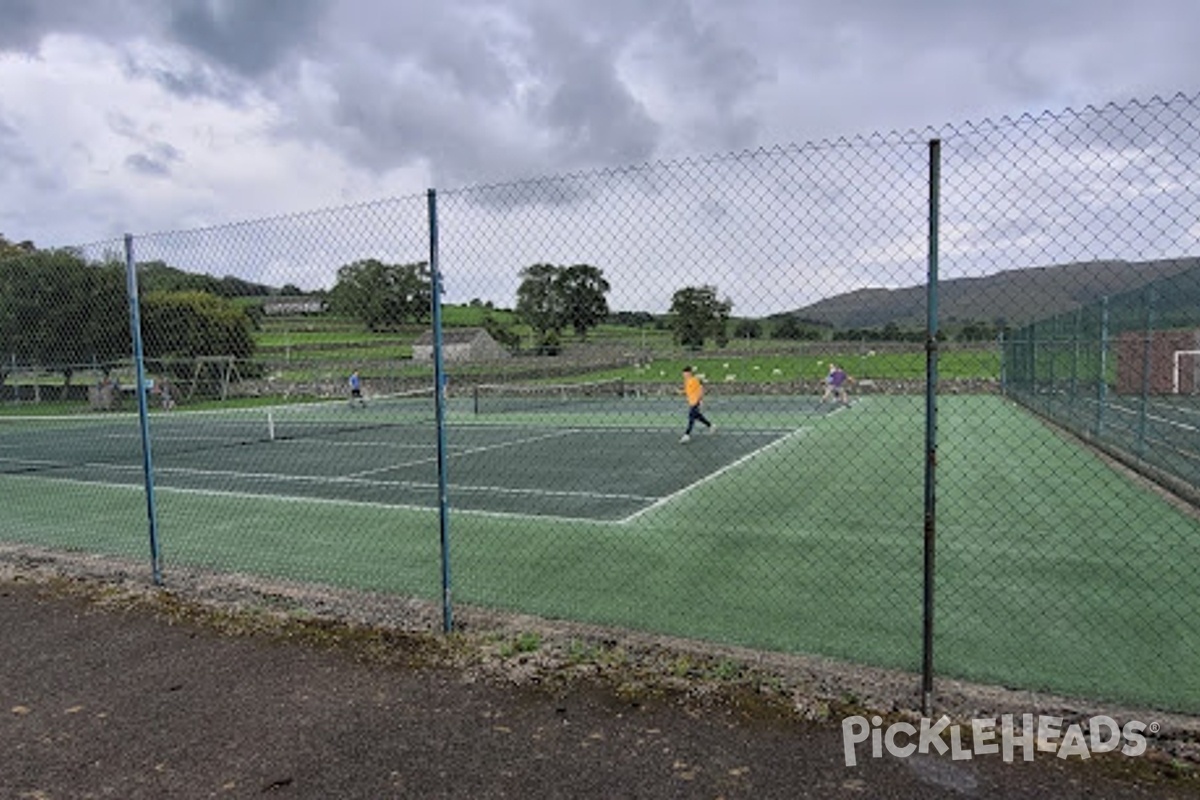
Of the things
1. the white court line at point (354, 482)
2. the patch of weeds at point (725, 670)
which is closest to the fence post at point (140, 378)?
the patch of weeds at point (725, 670)

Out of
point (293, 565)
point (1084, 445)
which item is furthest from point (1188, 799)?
point (1084, 445)

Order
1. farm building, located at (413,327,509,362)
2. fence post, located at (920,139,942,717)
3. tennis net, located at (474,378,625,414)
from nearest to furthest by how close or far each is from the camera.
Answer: fence post, located at (920,139,942,717) → farm building, located at (413,327,509,362) → tennis net, located at (474,378,625,414)

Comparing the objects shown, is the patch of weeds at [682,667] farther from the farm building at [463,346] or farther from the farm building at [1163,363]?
the farm building at [1163,363]

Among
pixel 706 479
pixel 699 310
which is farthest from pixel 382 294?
pixel 706 479

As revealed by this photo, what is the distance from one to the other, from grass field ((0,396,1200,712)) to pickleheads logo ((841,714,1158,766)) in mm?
638

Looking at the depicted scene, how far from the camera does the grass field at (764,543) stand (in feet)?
17.1

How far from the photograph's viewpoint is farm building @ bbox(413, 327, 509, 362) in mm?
5742

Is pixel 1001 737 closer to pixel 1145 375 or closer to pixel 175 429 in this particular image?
pixel 1145 375

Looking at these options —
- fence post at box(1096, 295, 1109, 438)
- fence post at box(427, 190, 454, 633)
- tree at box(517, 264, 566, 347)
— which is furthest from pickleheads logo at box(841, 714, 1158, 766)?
fence post at box(1096, 295, 1109, 438)

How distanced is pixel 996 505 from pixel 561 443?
10.7 m

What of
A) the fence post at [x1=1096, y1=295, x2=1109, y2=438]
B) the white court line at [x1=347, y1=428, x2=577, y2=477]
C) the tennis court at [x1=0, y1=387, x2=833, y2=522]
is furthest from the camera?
the white court line at [x1=347, y1=428, x2=577, y2=477]

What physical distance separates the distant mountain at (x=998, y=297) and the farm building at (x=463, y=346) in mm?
2502

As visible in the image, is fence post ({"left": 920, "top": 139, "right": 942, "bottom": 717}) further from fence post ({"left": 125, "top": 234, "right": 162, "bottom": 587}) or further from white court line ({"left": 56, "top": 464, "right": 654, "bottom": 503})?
white court line ({"left": 56, "top": 464, "right": 654, "bottom": 503})

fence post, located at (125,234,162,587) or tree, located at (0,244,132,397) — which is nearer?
fence post, located at (125,234,162,587)
